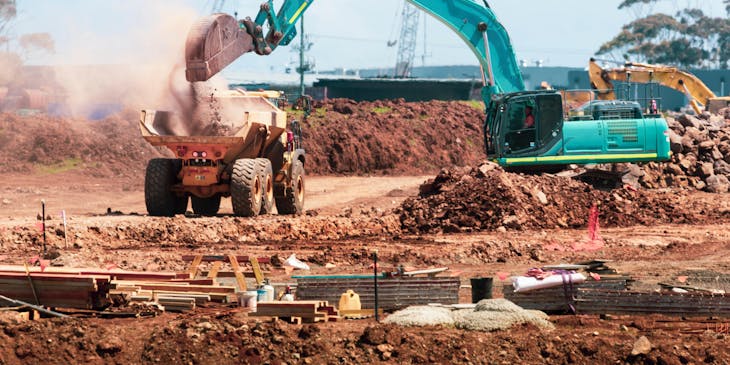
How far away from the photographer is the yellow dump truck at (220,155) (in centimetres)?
2175

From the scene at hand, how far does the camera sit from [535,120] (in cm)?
2505

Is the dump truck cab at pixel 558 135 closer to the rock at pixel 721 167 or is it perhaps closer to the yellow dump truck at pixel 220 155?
the rock at pixel 721 167

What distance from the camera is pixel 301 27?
48.0 m

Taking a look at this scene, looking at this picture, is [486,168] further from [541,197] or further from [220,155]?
[220,155]

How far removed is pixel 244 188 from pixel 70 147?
63.3 feet

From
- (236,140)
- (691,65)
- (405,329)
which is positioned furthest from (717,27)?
(405,329)

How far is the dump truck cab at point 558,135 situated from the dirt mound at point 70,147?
16.6m

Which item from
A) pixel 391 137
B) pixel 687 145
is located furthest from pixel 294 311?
pixel 391 137

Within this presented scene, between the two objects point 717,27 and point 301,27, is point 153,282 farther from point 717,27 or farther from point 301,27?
point 717,27

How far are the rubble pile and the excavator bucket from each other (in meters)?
10.5

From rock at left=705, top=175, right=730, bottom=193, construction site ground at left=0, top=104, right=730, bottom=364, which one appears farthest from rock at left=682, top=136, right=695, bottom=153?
construction site ground at left=0, top=104, right=730, bottom=364

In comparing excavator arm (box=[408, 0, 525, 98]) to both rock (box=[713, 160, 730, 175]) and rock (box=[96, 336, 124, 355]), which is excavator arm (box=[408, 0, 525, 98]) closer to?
rock (box=[713, 160, 730, 175])

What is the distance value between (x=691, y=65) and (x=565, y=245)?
11189cm

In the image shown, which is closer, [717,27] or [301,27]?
[301,27]
